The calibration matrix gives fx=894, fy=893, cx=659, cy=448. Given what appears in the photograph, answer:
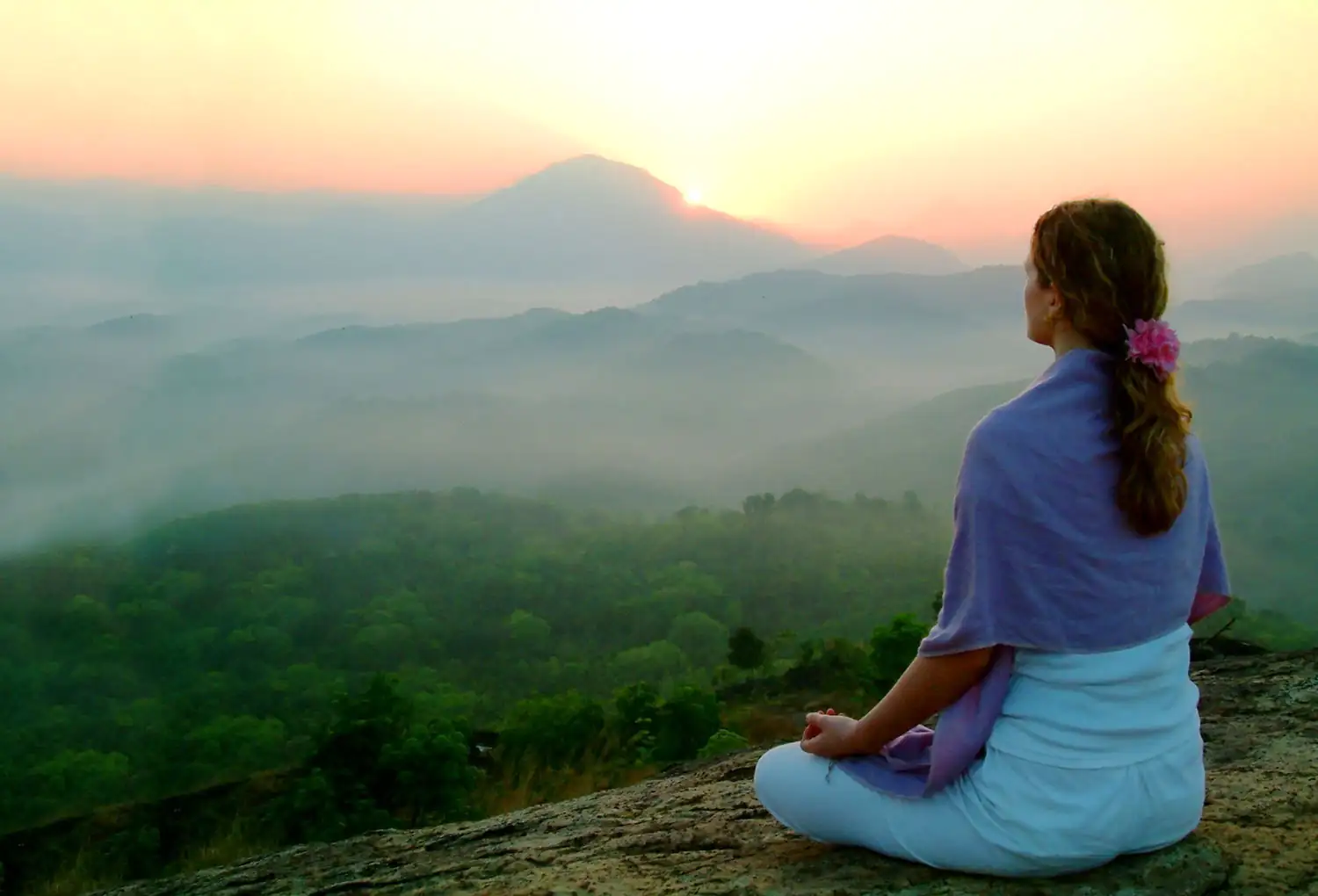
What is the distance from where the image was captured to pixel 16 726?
Result: 1266 inches

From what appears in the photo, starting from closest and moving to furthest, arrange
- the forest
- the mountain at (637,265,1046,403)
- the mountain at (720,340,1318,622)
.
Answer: the forest
the mountain at (720,340,1318,622)
the mountain at (637,265,1046,403)

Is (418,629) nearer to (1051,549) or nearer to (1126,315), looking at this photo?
(1051,549)

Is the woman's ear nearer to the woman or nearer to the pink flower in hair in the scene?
the woman

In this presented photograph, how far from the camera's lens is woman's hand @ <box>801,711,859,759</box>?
2.31 m

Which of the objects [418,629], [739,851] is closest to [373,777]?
[739,851]

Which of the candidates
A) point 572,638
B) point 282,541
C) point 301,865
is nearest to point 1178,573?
point 301,865

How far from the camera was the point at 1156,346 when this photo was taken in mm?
1871

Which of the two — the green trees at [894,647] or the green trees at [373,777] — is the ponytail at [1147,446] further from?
the green trees at [894,647]

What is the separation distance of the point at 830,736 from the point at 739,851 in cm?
81

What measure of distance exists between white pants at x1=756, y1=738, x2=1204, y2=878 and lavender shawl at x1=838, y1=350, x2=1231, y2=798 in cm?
13

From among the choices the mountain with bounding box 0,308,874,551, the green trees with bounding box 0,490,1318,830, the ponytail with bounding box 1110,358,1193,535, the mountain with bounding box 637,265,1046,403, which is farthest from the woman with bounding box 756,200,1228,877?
the mountain with bounding box 637,265,1046,403

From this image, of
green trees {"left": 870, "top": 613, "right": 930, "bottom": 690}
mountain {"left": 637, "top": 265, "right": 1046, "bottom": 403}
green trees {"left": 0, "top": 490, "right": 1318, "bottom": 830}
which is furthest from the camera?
mountain {"left": 637, "top": 265, "right": 1046, "bottom": 403}

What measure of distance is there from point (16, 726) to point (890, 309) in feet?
415

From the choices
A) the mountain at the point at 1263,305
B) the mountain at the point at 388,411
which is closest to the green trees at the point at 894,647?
the mountain at the point at 388,411
